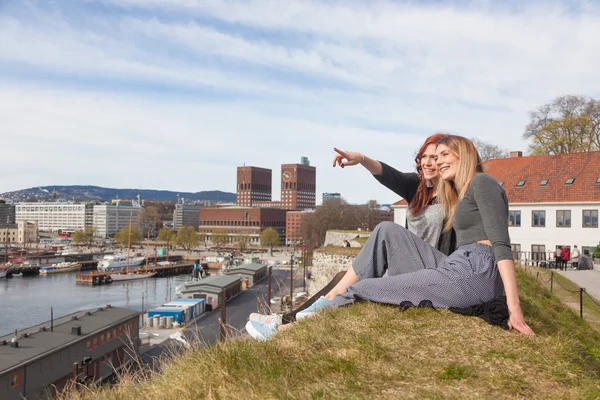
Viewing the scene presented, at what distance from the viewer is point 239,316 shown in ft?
127

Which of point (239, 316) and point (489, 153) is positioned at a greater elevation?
point (489, 153)

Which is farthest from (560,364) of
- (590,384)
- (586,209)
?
(586,209)

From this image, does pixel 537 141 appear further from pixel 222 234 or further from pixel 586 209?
pixel 222 234

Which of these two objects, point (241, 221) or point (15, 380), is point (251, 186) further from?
point (15, 380)

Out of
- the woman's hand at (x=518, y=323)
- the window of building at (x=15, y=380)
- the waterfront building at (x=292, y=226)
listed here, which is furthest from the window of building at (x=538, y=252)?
the waterfront building at (x=292, y=226)

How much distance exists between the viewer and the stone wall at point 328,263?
18953 millimetres

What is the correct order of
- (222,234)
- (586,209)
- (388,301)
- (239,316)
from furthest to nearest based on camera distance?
(222,234) → (239,316) → (586,209) → (388,301)

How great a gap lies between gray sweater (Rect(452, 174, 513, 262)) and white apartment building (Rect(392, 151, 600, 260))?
2396 centimetres

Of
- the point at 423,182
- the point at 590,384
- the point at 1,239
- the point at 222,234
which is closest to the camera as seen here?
the point at 590,384

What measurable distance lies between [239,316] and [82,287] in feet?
120

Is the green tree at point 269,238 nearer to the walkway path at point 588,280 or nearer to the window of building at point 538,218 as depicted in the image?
the window of building at point 538,218

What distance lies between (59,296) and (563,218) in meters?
49.2

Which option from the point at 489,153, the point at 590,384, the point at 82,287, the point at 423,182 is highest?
the point at 489,153

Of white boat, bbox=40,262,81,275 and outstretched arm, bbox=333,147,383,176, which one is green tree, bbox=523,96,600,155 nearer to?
outstretched arm, bbox=333,147,383,176
